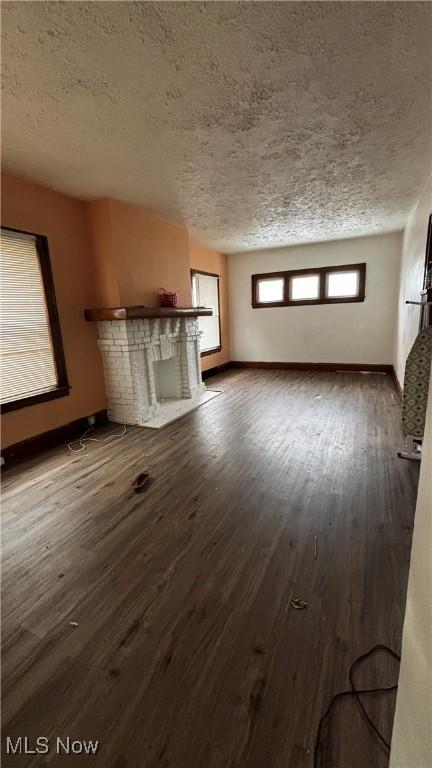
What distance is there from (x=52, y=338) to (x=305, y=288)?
4.99m

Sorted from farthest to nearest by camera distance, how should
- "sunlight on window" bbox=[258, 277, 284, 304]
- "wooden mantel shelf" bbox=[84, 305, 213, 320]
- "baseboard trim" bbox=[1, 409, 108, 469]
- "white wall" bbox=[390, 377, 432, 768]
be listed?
1. "sunlight on window" bbox=[258, 277, 284, 304]
2. "wooden mantel shelf" bbox=[84, 305, 213, 320]
3. "baseboard trim" bbox=[1, 409, 108, 469]
4. "white wall" bbox=[390, 377, 432, 768]

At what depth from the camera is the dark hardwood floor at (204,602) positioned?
1.03 metres

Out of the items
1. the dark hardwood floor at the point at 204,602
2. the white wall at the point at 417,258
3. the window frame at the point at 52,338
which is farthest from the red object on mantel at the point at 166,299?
the white wall at the point at 417,258

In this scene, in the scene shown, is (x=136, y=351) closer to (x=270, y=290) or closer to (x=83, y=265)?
(x=83, y=265)

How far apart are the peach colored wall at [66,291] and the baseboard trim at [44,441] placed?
0.06 meters

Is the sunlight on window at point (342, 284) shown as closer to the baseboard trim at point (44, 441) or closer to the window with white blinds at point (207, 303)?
the window with white blinds at point (207, 303)

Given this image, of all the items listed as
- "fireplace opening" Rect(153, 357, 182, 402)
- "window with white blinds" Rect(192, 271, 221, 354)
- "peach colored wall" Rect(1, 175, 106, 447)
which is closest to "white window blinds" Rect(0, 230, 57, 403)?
"peach colored wall" Rect(1, 175, 106, 447)

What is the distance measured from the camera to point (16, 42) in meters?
1.45

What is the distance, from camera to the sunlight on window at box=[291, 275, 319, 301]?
254 inches

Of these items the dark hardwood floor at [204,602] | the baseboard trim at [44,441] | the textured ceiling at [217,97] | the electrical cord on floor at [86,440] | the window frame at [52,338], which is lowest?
the dark hardwood floor at [204,602]

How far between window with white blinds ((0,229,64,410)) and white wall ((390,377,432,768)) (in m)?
3.21

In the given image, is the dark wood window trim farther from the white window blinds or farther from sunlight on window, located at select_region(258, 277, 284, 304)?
the white window blinds

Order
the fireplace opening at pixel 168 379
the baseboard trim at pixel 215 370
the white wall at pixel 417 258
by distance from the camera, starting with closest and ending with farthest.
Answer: the white wall at pixel 417 258
the fireplace opening at pixel 168 379
the baseboard trim at pixel 215 370

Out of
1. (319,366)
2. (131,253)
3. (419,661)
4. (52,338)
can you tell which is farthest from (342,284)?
(419,661)
